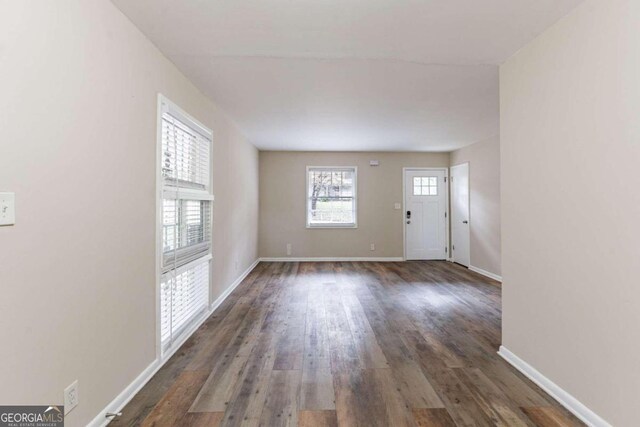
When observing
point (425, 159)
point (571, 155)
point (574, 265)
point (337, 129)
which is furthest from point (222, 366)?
point (425, 159)

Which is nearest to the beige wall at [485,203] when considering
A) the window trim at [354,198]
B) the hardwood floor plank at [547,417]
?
the window trim at [354,198]

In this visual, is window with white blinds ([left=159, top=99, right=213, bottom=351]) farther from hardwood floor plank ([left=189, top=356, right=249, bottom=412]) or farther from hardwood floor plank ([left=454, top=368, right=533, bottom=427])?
hardwood floor plank ([left=454, top=368, right=533, bottom=427])

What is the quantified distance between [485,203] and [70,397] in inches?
217

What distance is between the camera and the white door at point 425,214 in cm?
635

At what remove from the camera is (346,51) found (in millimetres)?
2229

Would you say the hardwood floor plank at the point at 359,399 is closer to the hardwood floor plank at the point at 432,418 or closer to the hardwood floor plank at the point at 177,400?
the hardwood floor plank at the point at 432,418

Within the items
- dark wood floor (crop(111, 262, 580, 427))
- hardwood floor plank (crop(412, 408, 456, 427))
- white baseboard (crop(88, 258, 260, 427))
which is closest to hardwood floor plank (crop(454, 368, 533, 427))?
dark wood floor (crop(111, 262, 580, 427))

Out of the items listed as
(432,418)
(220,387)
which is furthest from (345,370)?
(220,387)

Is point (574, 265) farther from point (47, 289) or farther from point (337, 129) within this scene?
point (337, 129)

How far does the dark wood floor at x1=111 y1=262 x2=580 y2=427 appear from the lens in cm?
166

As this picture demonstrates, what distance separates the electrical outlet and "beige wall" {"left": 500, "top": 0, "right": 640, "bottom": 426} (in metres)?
2.59

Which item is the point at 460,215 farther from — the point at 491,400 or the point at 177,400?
the point at 177,400

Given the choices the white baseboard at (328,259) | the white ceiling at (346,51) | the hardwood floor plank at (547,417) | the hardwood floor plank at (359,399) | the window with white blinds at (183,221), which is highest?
the white ceiling at (346,51)

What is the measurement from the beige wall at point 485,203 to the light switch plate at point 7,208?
16.9 feet
